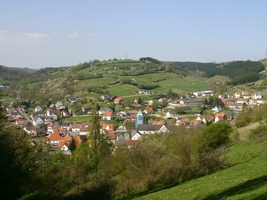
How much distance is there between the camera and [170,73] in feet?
480

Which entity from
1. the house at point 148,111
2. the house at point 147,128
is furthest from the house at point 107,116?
the house at point 147,128

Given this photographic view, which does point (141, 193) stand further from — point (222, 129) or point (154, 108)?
point (154, 108)

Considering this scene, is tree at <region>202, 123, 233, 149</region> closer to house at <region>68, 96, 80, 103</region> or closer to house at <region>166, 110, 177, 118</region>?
house at <region>166, 110, 177, 118</region>

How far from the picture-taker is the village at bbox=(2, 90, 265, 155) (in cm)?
6026

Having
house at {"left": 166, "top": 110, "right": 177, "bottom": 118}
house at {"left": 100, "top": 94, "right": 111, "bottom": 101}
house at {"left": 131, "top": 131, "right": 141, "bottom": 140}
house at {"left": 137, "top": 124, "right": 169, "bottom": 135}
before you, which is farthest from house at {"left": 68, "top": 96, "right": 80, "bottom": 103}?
house at {"left": 131, "top": 131, "right": 141, "bottom": 140}

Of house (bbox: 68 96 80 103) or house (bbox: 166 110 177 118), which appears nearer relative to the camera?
house (bbox: 166 110 177 118)

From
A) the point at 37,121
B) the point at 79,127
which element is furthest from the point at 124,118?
the point at 37,121

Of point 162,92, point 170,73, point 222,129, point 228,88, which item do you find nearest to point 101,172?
point 222,129

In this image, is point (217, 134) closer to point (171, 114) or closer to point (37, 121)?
point (171, 114)

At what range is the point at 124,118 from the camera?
81.4 metres

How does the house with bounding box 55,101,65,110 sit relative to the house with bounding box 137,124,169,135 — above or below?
above

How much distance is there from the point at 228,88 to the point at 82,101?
6197cm

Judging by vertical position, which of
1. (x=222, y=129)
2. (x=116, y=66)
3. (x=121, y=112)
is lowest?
(x=121, y=112)

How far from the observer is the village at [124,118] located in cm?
6026
